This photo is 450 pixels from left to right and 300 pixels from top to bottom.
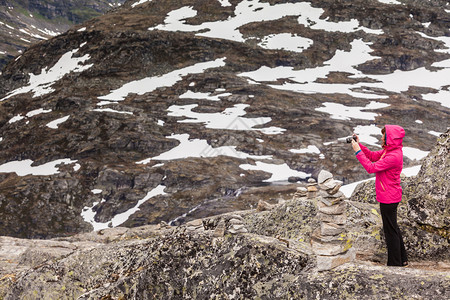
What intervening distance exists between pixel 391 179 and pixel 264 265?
3510 mm

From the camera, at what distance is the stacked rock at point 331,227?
5938 millimetres

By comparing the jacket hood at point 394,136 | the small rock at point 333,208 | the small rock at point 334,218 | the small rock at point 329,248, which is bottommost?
the small rock at point 329,248

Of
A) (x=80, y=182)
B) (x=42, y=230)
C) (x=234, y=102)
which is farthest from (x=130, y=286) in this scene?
(x=234, y=102)

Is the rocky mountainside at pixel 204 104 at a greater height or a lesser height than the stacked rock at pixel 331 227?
lesser

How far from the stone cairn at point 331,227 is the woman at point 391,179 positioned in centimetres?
110

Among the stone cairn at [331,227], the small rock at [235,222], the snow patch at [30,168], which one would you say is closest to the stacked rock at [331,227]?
the stone cairn at [331,227]

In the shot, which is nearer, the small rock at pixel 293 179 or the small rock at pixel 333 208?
the small rock at pixel 333 208

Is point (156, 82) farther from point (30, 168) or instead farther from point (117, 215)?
point (117, 215)

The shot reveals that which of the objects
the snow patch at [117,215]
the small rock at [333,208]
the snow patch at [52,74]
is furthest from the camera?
the snow patch at [52,74]

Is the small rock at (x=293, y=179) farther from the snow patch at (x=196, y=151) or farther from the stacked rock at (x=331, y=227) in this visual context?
the stacked rock at (x=331, y=227)

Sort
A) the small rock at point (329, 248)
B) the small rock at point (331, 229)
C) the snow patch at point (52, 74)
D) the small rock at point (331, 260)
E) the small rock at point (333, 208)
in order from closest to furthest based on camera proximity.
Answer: the small rock at point (331, 260), the small rock at point (329, 248), the small rock at point (331, 229), the small rock at point (333, 208), the snow patch at point (52, 74)

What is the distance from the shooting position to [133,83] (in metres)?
91.7

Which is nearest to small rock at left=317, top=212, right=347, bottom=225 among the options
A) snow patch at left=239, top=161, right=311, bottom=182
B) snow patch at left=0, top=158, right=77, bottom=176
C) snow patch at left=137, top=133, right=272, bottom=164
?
snow patch at left=239, top=161, right=311, bottom=182

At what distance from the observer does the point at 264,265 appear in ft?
19.7
